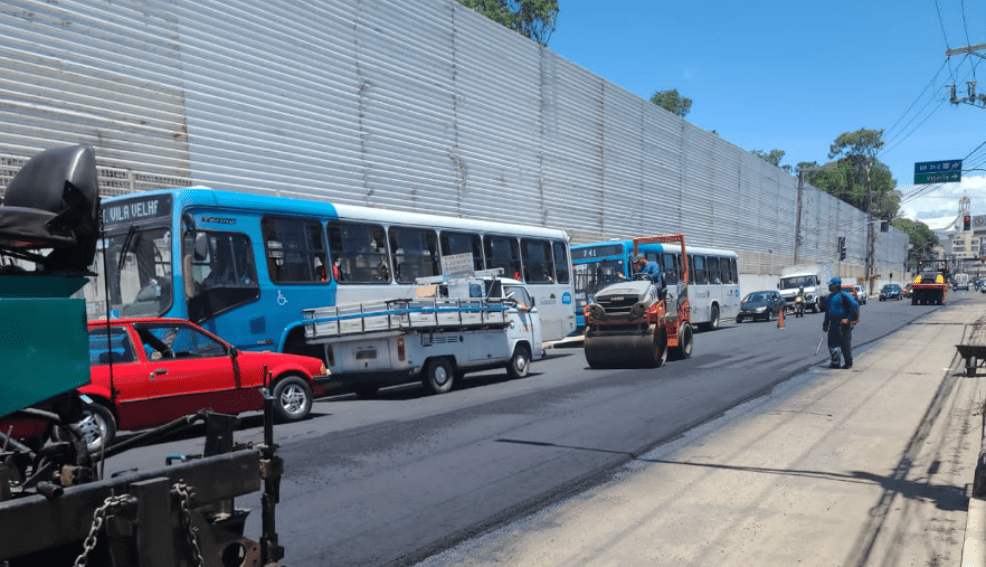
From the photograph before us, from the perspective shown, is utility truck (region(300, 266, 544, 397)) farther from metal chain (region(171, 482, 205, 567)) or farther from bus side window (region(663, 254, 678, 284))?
bus side window (region(663, 254, 678, 284))

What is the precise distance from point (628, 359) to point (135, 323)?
1020cm

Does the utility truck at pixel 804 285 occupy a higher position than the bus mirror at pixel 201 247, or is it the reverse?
the bus mirror at pixel 201 247

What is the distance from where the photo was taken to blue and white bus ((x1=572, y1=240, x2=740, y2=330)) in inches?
922

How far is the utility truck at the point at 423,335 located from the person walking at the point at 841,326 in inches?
252

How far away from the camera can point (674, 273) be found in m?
26.4

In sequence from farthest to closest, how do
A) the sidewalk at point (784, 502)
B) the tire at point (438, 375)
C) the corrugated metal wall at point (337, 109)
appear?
the corrugated metal wall at point (337, 109), the tire at point (438, 375), the sidewalk at point (784, 502)

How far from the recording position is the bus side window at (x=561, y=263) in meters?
20.8

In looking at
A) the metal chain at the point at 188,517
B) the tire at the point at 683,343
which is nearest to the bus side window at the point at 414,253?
the tire at the point at 683,343

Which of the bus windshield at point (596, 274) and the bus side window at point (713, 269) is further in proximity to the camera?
the bus side window at point (713, 269)

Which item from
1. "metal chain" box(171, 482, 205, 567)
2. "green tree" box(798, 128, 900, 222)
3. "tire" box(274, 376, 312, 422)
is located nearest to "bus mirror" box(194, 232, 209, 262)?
"tire" box(274, 376, 312, 422)

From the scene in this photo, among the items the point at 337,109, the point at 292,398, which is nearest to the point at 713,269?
the point at 337,109

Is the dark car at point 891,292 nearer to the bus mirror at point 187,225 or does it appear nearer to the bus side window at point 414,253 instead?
the bus side window at point 414,253

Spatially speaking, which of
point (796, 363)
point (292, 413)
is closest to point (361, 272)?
point (292, 413)

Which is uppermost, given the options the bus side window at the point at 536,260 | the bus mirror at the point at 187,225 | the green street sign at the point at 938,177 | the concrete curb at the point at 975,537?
the green street sign at the point at 938,177
